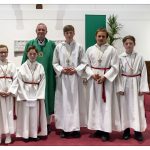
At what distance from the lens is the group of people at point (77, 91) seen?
163 inches

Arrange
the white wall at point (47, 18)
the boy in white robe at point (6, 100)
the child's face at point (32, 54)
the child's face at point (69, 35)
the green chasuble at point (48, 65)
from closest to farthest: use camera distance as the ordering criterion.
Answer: the boy in white robe at point (6, 100) < the child's face at point (32, 54) < the child's face at point (69, 35) < the green chasuble at point (48, 65) < the white wall at point (47, 18)

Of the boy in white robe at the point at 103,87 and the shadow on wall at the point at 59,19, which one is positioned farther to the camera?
the shadow on wall at the point at 59,19

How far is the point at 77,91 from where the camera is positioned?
177 inches

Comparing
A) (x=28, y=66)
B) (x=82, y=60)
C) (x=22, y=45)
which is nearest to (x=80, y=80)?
(x=82, y=60)

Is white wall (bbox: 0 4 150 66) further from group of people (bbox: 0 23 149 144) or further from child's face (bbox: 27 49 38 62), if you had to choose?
child's face (bbox: 27 49 38 62)

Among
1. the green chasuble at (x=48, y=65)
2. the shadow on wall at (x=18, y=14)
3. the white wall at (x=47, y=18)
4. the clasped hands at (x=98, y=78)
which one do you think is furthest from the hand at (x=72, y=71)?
the shadow on wall at (x=18, y=14)

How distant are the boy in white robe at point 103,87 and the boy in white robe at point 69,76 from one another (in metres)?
0.19

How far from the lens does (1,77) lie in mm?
4086

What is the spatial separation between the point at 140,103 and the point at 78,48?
1.22 meters

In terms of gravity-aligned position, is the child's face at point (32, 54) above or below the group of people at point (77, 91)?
above

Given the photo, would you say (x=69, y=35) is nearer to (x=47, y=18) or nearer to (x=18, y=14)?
(x=47, y=18)

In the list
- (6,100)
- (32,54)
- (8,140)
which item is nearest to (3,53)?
(32,54)

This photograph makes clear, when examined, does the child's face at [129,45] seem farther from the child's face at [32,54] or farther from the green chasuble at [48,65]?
the child's face at [32,54]

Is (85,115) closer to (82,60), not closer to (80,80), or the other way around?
(80,80)
